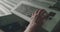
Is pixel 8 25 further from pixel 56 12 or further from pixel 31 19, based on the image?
pixel 56 12

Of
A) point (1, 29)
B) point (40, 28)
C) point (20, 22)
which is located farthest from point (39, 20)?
point (1, 29)

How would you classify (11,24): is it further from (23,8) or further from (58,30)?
(58,30)

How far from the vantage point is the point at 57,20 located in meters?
0.75

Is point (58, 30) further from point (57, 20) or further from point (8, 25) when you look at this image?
point (8, 25)

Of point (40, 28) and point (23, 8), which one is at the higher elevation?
point (23, 8)

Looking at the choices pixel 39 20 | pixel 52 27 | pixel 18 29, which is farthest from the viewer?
pixel 18 29

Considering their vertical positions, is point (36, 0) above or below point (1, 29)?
above

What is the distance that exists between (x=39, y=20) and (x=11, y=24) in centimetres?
38

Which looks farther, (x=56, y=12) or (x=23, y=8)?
(x=23, y=8)

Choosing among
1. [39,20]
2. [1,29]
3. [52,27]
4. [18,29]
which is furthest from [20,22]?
[52,27]

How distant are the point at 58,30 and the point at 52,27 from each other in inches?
1.9

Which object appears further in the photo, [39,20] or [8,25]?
[8,25]

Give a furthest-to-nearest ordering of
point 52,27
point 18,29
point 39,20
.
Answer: point 18,29 < point 39,20 < point 52,27

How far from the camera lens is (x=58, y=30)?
742mm
